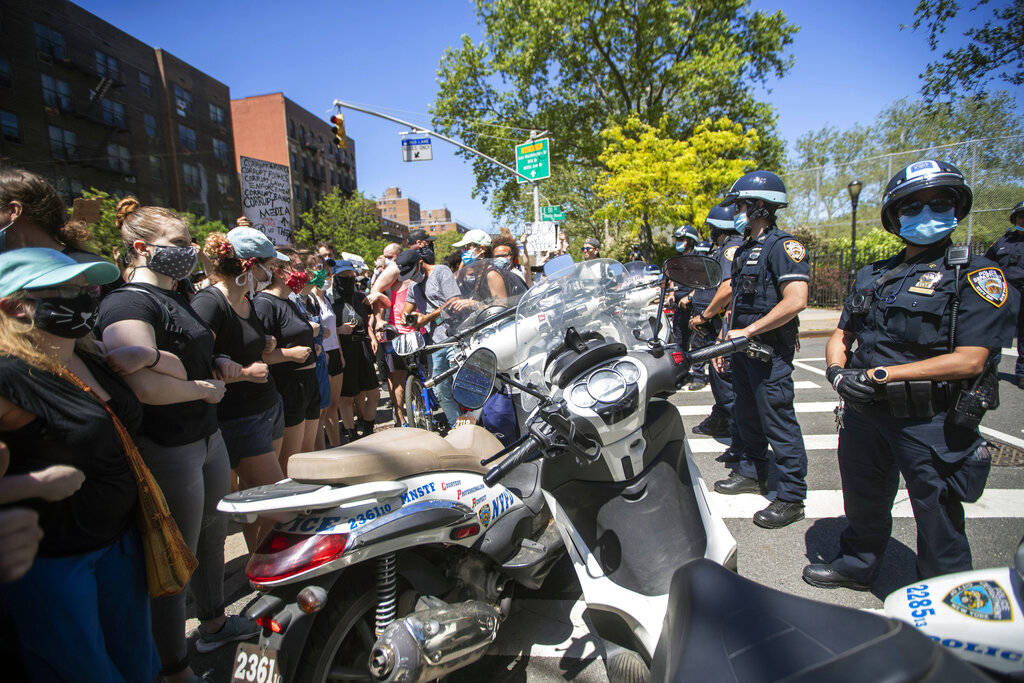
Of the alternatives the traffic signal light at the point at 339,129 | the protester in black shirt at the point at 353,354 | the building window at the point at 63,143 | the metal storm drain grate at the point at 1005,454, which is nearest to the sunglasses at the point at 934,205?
the metal storm drain grate at the point at 1005,454

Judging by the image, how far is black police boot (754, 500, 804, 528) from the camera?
11.2ft

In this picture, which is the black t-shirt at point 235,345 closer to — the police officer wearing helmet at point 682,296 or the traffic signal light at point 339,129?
the police officer wearing helmet at point 682,296

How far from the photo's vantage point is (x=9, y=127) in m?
22.9

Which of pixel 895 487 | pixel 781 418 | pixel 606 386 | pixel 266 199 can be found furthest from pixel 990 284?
pixel 266 199

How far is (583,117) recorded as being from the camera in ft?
78.6

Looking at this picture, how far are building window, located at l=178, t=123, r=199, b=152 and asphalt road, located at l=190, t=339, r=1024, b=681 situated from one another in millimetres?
41385

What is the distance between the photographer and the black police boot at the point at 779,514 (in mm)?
3412

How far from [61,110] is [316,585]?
3565cm

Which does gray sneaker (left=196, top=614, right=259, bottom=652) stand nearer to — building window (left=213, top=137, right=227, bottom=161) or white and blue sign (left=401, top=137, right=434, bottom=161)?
white and blue sign (left=401, top=137, right=434, bottom=161)

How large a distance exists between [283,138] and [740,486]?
55504 mm

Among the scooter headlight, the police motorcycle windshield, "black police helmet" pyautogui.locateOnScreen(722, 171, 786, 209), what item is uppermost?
"black police helmet" pyautogui.locateOnScreen(722, 171, 786, 209)

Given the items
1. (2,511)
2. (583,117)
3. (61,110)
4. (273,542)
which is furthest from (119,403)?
(61,110)

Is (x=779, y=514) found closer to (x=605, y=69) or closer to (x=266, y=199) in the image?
(x=266, y=199)

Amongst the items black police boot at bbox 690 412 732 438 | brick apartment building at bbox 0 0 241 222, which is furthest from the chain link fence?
brick apartment building at bbox 0 0 241 222
